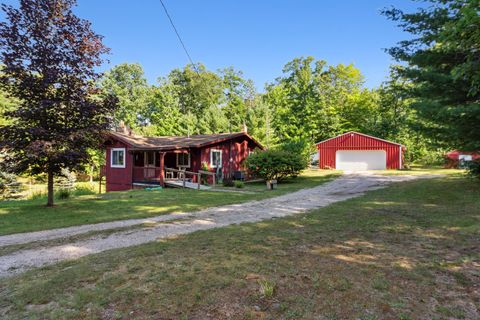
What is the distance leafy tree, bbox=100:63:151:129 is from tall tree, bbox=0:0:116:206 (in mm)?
34280

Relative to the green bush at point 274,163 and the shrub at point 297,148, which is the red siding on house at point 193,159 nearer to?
the green bush at point 274,163

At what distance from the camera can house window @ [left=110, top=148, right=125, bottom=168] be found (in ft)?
65.8

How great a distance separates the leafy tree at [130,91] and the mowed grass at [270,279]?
41122 millimetres

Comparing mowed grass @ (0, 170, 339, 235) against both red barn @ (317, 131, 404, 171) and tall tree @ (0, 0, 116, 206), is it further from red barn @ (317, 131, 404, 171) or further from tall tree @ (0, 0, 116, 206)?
red barn @ (317, 131, 404, 171)

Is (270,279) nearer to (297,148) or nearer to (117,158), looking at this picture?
(117,158)

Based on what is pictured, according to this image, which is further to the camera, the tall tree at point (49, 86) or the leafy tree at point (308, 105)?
the leafy tree at point (308, 105)

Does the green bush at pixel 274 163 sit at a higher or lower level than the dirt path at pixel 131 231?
higher

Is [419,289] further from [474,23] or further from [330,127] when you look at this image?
[330,127]

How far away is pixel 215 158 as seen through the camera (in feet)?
67.1

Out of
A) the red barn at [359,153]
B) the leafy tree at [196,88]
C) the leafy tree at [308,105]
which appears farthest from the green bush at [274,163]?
the leafy tree at [196,88]

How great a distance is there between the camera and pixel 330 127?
38.6 metres

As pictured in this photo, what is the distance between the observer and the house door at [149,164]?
19.6 m

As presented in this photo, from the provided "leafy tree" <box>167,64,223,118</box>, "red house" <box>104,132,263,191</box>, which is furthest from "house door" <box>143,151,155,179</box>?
"leafy tree" <box>167,64,223,118</box>

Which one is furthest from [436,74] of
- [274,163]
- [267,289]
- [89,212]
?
[89,212]
